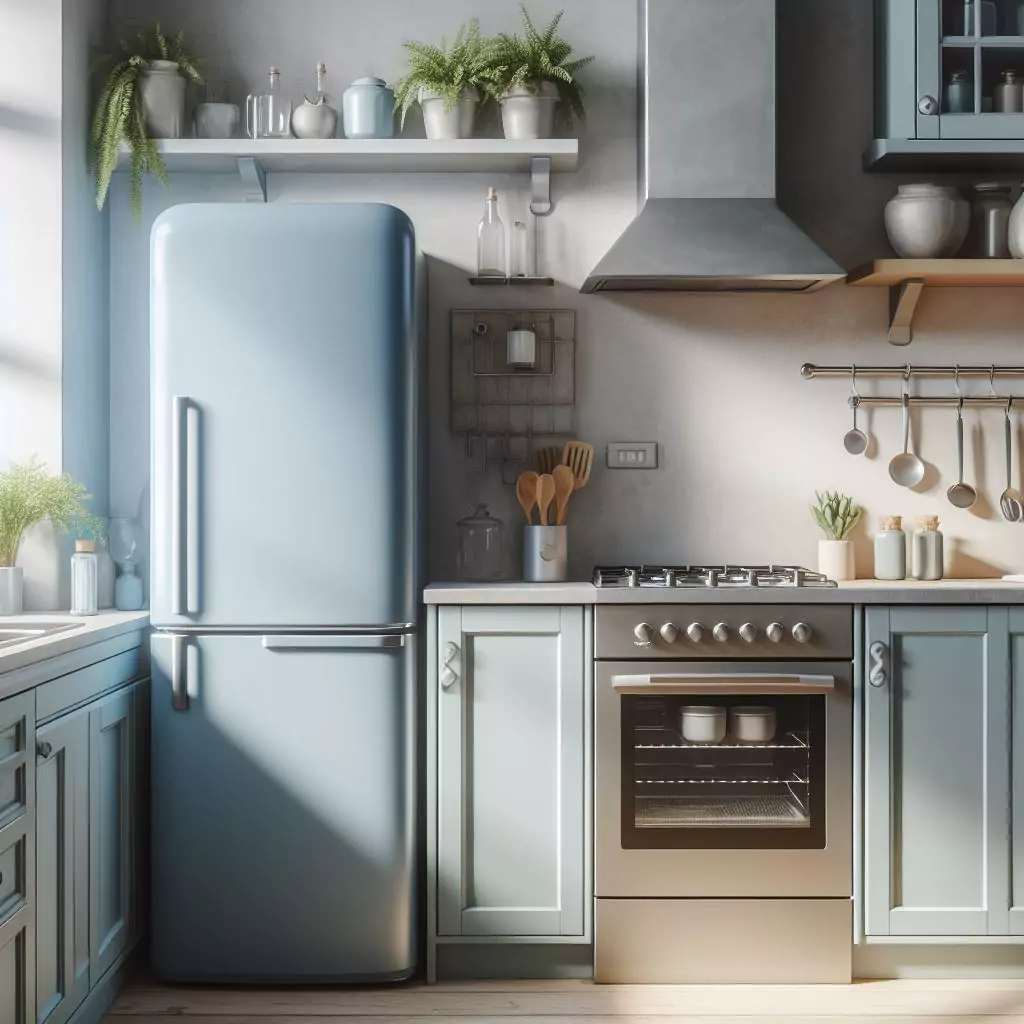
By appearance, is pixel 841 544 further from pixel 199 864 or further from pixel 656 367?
pixel 199 864

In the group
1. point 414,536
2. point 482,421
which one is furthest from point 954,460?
point 414,536

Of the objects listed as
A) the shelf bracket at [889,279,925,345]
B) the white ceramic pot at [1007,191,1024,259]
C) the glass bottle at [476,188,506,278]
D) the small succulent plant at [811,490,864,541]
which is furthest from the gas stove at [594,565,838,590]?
the white ceramic pot at [1007,191,1024,259]

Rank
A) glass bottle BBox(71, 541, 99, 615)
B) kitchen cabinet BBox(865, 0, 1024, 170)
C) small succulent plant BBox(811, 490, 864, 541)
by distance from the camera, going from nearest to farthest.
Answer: glass bottle BBox(71, 541, 99, 615), kitchen cabinet BBox(865, 0, 1024, 170), small succulent plant BBox(811, 490, 864, 541)

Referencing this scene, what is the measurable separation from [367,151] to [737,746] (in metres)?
1.85

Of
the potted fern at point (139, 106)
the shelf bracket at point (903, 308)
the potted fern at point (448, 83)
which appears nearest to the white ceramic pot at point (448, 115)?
the potted fern at point (448, 83)

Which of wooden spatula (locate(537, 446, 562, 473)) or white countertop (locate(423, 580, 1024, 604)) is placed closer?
white countertop (locate(423, 580, 1024, 604))

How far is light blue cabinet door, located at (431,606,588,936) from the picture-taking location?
2.67 metres

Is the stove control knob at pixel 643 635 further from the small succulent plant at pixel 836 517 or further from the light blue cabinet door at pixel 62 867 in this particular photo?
the light blue cabinet door at pixel 62 867

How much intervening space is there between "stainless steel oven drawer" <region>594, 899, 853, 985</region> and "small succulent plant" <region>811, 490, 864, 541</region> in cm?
102

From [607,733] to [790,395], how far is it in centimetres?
121

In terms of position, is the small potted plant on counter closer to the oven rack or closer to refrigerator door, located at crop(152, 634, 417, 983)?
the oven rack

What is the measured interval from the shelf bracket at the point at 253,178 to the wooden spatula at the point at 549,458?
3.60 feet

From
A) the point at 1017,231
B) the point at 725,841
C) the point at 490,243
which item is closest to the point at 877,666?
the point at 725,841

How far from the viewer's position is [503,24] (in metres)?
3.17
